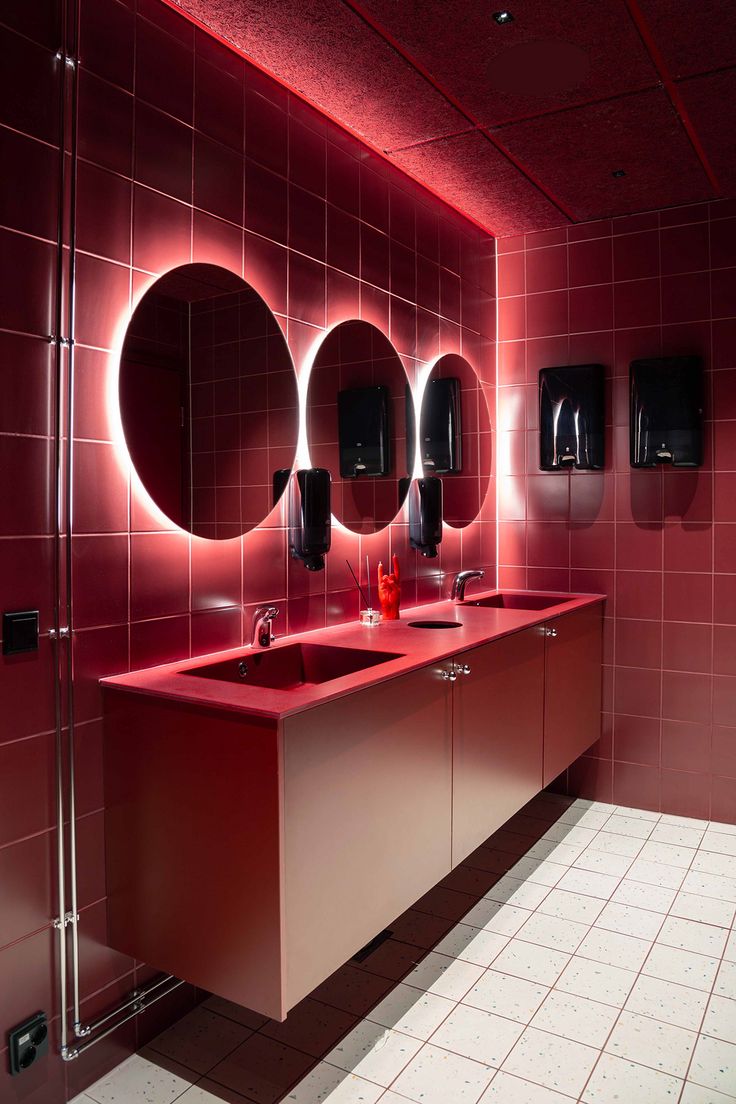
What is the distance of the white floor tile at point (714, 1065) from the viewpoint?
1876mm

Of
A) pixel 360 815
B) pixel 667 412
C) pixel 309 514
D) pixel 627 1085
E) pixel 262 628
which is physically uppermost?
pixel 667 412

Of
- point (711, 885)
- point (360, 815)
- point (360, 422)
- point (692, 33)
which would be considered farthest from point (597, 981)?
point (692, 33)

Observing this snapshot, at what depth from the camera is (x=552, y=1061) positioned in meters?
1.96

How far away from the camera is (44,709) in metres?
1.78

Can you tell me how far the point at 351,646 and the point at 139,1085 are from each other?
1199 millimetres

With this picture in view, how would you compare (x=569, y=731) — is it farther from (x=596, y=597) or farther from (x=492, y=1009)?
(x=492, y=1009)

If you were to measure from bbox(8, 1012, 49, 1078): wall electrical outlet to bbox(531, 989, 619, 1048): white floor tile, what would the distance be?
123cm

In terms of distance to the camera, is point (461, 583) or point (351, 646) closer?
point (351, 646)

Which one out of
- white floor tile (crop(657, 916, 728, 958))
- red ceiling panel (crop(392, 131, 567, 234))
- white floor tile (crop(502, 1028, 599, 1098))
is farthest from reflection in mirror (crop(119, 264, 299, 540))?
white floor tile (crop(657, 916, 728, 958))

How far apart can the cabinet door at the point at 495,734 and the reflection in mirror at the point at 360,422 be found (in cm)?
72

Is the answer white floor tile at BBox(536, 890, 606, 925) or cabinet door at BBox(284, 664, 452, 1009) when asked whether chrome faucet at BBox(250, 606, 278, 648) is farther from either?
white floor tile at BBox(536, 890, 606, 925)

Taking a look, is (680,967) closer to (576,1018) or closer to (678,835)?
(576,1018)

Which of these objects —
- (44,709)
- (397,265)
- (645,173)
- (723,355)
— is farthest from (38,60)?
(723,355)

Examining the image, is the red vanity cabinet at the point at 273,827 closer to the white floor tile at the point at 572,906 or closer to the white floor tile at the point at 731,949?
the white floor tile at the point at 572,906
